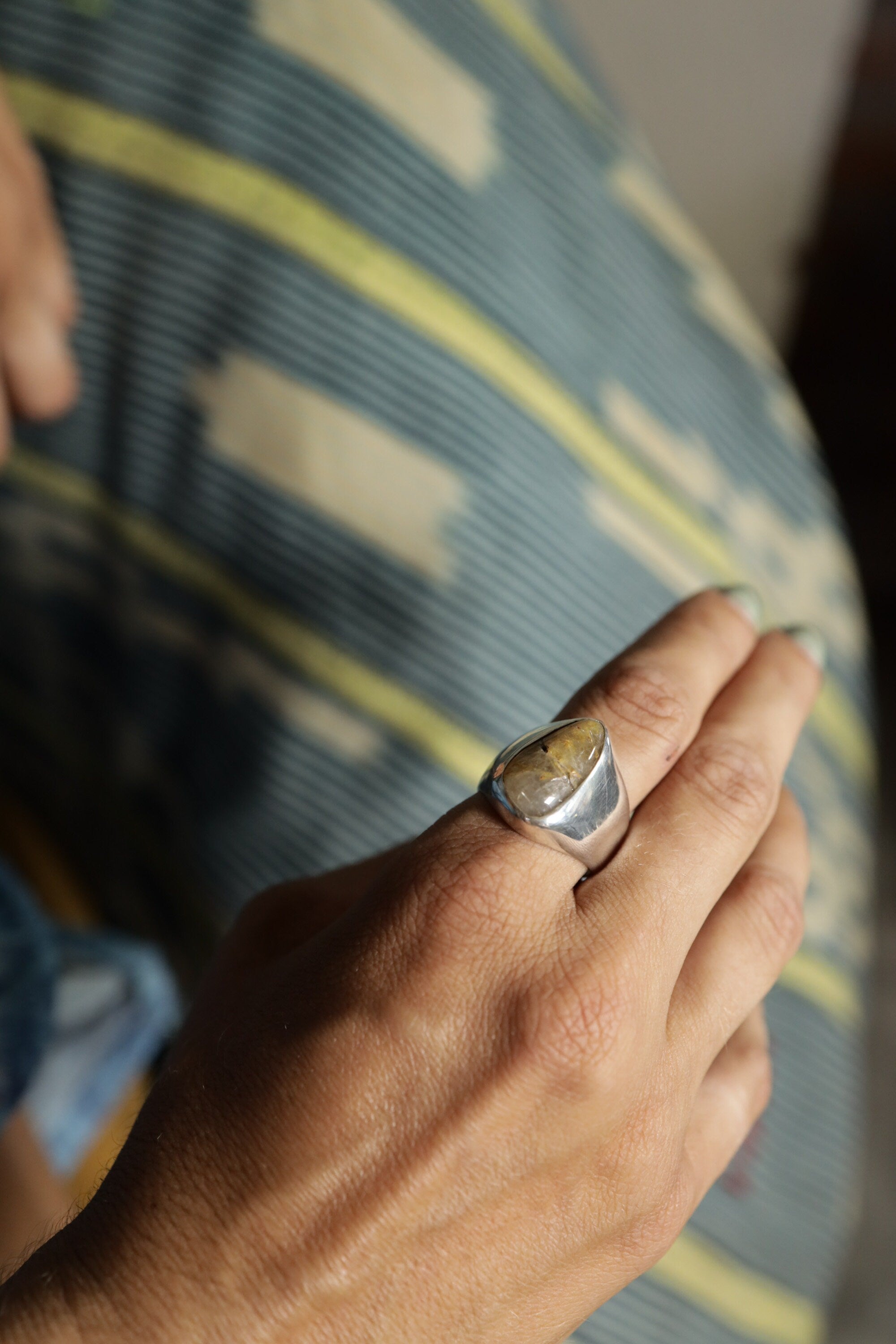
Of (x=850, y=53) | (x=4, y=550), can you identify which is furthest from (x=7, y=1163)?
(x=850, y=53)

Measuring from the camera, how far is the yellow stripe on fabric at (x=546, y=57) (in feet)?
2.01

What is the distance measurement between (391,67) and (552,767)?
0.43 metres

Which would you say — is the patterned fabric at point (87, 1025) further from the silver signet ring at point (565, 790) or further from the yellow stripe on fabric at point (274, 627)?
the silver signet ring at point (565, 790)

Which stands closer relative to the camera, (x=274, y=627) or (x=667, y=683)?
(x=667, y=683)

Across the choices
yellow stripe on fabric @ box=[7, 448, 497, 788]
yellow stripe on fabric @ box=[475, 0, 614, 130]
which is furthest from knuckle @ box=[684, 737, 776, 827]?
yellow stripe on fabric @ box=[475, 0, 614, 130]

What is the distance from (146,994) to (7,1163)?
0.12 metres

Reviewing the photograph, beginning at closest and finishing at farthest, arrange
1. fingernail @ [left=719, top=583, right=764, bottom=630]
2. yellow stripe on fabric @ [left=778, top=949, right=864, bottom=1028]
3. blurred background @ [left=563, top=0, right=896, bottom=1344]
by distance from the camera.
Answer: fingernail @ [left=719, top=583, right=764, bottom=630], yellow stripe on fabric @ [left=778, top=949, right=864, bottom=1028], blurred background @ [left=563, top=0, right=896, bottom=1344]

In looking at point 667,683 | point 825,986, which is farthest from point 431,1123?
point 825,986

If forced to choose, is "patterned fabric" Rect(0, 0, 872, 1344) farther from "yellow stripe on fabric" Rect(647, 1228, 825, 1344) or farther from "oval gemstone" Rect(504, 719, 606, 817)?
"oval gemstone" Rect(504, 719, 606, 817)

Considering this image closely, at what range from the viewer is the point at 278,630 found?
21.9 inches

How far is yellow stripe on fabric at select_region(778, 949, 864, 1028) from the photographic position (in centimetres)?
61

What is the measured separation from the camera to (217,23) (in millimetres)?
549

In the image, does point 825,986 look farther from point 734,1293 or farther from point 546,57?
point 546,57

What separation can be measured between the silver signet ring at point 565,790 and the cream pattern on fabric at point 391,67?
0.38m
